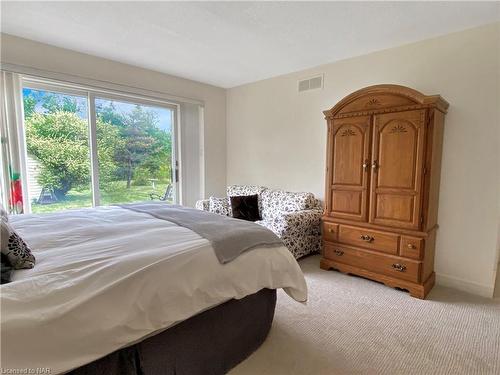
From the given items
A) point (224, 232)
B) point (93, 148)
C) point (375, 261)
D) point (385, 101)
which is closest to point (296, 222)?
point (375, 261)

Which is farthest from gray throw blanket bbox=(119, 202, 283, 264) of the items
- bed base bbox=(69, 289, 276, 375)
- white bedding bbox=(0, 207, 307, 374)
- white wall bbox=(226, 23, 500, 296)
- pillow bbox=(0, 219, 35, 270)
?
white wall bbox=(226, 23, 500, 296)

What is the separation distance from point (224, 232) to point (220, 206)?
2.36m

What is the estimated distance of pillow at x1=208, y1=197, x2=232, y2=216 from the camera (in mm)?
4020

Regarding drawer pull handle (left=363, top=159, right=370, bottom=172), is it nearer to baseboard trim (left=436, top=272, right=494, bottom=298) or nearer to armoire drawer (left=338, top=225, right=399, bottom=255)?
armoire drawer (left=338, top=225, right=399, bottom=255)

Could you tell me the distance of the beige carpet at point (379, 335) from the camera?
5.46 ft

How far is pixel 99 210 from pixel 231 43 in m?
2.14

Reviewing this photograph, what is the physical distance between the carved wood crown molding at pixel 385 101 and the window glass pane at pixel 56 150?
10.2 ft

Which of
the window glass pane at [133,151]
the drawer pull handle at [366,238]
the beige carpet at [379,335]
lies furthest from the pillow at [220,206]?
the drawer pull handle at [366,238]

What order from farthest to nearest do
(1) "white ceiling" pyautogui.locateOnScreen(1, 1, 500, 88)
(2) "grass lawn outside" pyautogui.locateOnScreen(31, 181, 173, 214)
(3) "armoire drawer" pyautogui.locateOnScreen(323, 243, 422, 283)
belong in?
1. (2) "grass lawn outside" pyautogui.locateOnScreen(31, 181, 173, 214)
2. (3) "armoire drawer" pyautogui.locateOnScreen(323, 243, 422, 283)
3. (1) "white ceiling" pyautogui.locateOnScreen(1, 1, 500, 88)

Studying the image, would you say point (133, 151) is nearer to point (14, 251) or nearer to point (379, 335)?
point (14, 251)

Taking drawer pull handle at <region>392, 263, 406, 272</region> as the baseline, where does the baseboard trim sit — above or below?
below

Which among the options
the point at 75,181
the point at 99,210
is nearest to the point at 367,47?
the point at 99,210

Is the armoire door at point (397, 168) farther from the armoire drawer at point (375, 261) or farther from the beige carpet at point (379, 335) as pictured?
the beige carpet at point (379, 335)

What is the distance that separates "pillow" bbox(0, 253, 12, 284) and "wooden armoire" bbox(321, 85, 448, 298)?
2704 millimetres
